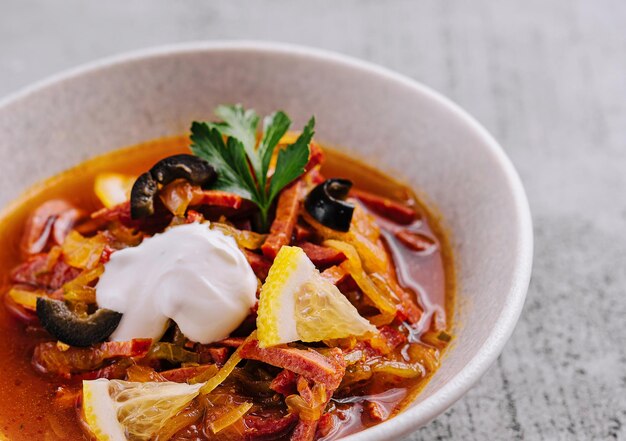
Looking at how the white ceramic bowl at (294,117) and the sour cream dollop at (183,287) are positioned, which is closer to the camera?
the sour cream dollop at (183,287)

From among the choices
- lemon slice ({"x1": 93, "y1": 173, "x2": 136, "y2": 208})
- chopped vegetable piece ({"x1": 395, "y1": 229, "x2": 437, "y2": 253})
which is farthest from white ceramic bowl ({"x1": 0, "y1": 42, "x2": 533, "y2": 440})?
lemon slice ({"x1": 93, "y1": 173, "x2": 136, "y2": 208})

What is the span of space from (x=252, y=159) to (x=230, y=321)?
880 mm

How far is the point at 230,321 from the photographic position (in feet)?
10.1

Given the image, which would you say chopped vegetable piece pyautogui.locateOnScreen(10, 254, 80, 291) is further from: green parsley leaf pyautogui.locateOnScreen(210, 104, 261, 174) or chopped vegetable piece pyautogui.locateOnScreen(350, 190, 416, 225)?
chopped vegetable piece pyautogui.locateOnScreen(350, 190, 416, 225)

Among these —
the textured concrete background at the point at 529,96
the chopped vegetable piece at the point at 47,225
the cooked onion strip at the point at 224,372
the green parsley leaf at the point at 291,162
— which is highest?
the green parsley leaf at the point at 291,162

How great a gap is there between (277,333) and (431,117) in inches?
66.7

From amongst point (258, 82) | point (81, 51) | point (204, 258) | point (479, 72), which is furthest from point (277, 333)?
point (81, 51)

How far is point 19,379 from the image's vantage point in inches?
129

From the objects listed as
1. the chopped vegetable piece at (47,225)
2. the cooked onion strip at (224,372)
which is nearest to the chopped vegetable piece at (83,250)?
the chopped vegetable piece at (47,225)

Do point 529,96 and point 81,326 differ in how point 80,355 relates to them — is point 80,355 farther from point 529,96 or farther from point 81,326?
point 529,96

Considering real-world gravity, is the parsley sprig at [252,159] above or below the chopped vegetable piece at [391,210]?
above

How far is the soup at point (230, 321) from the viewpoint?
2914mm

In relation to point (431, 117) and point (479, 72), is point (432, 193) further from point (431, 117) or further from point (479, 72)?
point (479, 72)

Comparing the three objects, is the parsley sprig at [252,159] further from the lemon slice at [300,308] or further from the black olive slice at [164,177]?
the lemon slice at [300,308]
